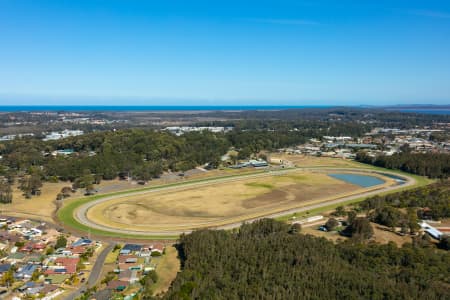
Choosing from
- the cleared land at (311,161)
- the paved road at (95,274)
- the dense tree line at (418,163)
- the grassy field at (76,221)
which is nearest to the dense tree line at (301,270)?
the paved road at (95,274)

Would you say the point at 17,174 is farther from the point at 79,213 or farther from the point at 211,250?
the point at 211,250

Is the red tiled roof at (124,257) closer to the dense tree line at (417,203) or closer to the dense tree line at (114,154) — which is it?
the dense tree line at (417,203)

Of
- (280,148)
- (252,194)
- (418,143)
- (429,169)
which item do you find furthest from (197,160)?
Result: (418,143)

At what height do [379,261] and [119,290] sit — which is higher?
[379,261]

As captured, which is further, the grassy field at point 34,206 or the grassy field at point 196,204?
the grassy field at point 34,206

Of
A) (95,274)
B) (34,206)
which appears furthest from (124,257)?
(34,206)
